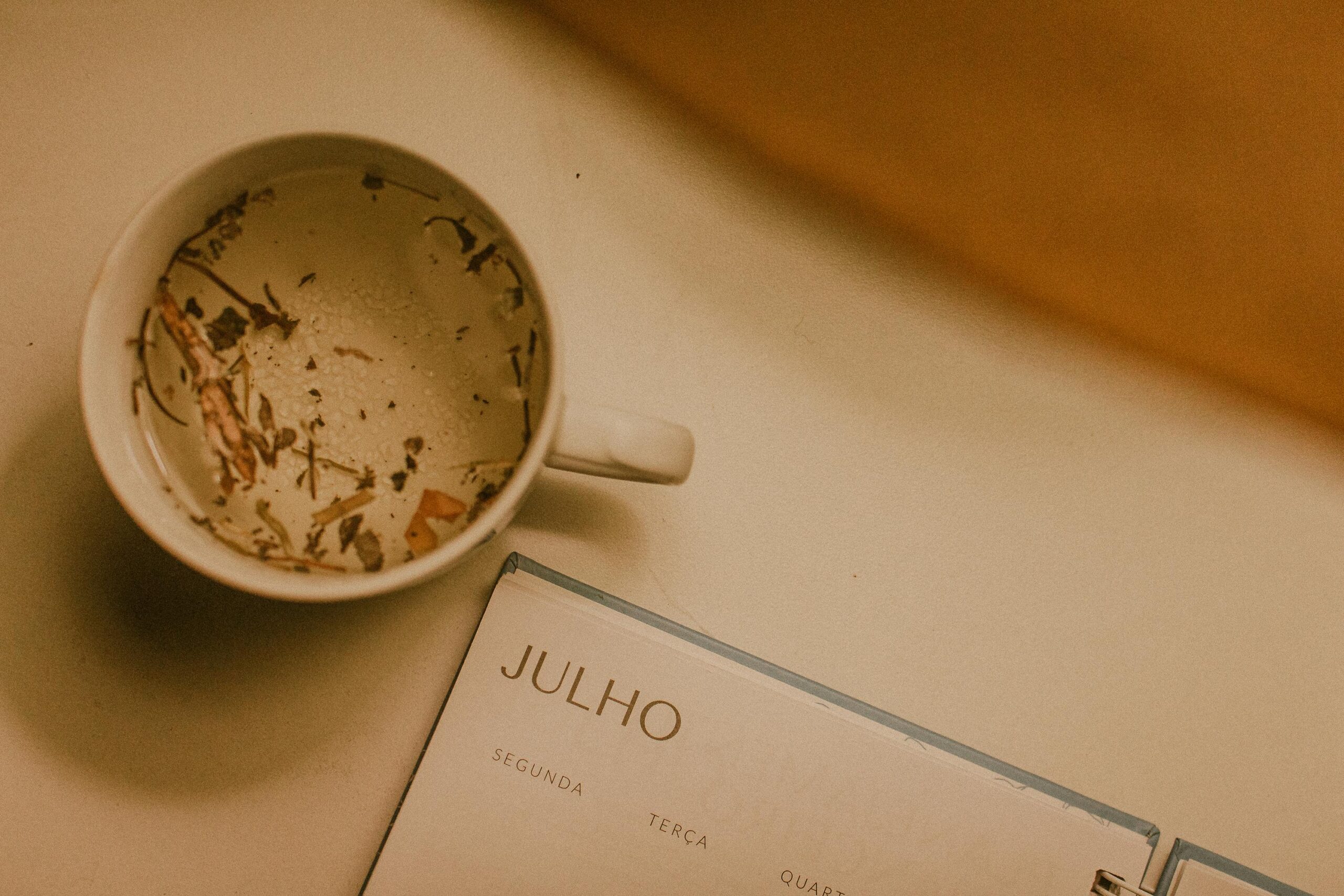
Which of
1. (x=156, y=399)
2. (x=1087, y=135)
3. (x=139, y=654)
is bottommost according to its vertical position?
(x=139, y=654)

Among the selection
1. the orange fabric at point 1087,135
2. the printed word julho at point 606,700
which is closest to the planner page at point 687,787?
the printed word julho at point 606,700

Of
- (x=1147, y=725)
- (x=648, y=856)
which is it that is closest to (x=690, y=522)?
(x=648, y=856)

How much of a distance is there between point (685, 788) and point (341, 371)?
261mm

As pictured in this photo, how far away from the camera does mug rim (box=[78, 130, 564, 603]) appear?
0.26 meters

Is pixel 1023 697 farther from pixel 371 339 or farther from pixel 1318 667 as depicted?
pixel 371 339

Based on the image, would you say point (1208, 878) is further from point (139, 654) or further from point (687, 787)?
point (139, 654)

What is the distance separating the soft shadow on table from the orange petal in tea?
77 mm

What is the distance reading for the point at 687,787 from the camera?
375mm

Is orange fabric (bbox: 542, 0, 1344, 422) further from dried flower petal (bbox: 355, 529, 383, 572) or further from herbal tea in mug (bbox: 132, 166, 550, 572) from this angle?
dried flower petal (bbox: 355, 529, 383, 572)

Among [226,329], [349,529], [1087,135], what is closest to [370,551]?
[349,529]

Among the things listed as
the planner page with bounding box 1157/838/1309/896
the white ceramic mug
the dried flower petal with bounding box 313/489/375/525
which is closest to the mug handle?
the white ceramic mug

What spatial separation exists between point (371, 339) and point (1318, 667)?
1.74 feet

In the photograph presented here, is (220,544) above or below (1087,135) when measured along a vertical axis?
below

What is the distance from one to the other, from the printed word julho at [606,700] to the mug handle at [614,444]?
13 centimetres
